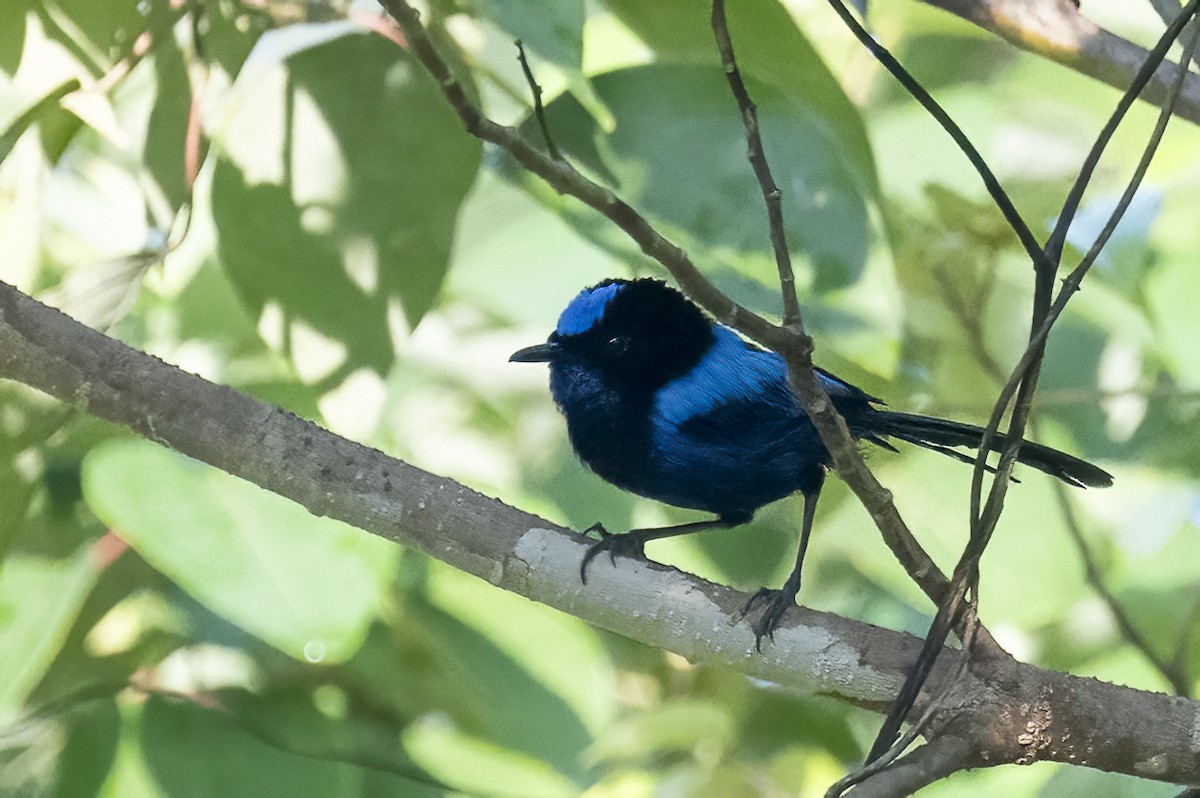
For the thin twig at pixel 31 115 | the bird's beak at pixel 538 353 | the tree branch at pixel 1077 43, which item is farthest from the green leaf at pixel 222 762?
the tree branch at pixel 1077 43

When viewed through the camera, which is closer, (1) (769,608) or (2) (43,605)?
(1) (769,608)

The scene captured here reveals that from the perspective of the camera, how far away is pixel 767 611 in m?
0.91

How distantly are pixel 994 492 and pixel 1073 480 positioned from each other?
302mm

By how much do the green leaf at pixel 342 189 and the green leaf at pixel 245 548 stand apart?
214 millimetres

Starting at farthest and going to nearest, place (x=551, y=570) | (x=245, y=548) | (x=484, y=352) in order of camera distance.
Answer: (x=484, y=352)
(x=245, y=548)
(x=551, y=570)

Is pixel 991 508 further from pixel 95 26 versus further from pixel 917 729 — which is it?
pixel 95 26

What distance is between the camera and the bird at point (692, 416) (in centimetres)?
111

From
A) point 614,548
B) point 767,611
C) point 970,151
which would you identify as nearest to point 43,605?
point 614,548

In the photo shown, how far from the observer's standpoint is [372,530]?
0.94 meters

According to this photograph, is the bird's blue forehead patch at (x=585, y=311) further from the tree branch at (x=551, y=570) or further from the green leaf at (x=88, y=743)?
the green leaf at (x=88, y=743)

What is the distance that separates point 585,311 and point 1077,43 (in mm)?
579

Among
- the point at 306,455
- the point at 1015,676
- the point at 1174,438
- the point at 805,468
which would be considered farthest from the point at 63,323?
the point at 1174,438

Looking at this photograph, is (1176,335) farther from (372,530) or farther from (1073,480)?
(372,530)

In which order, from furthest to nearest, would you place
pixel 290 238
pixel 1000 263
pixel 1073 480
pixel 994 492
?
1. pixel 1000 263
2. pixel 290 238
3. pixel 1073 480
4. pixel 994 492
